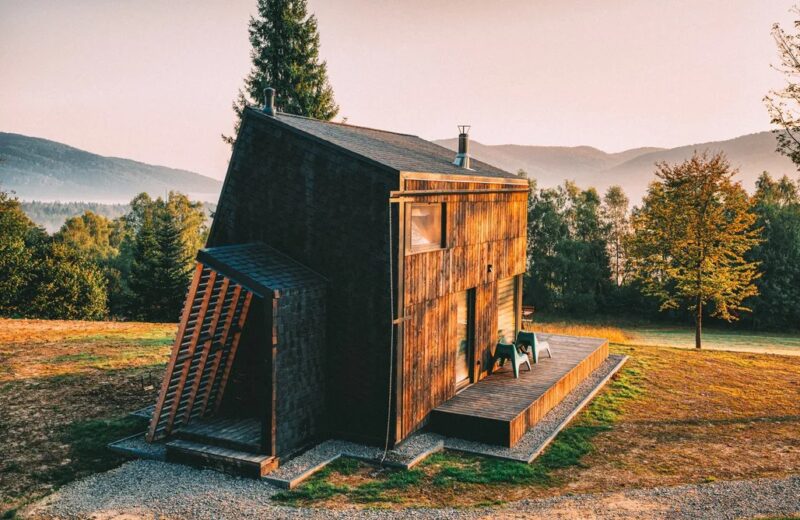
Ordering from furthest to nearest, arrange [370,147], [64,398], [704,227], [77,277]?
[77,277], [704,227], [64,398], [370,147]

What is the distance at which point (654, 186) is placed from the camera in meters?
25.2

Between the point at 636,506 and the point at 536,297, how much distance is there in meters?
37.2

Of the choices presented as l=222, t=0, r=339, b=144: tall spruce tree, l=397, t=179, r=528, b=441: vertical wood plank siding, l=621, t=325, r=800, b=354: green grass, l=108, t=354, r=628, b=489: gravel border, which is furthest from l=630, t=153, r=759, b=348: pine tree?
l=222, t=0, r=339, b=144: tall spruce tree

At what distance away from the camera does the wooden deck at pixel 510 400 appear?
9.98 m

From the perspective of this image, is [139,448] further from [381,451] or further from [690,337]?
[690,337]

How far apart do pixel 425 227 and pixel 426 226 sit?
42 millimetres

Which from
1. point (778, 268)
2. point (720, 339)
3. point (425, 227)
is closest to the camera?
point (425, 227)

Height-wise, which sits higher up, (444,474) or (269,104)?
(269,104)

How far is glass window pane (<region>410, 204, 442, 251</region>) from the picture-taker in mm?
10062

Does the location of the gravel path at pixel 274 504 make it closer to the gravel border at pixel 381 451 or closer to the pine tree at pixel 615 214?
the gravel border at pixel 381 451

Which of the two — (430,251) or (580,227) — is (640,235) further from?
(580,227)

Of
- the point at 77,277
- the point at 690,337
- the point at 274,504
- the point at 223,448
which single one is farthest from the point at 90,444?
the point at 690,337

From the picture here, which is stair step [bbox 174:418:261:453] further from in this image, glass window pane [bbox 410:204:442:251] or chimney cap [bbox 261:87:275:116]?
chimney cap [bbox 261:87:275:116]

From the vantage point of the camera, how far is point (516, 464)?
9078mm
